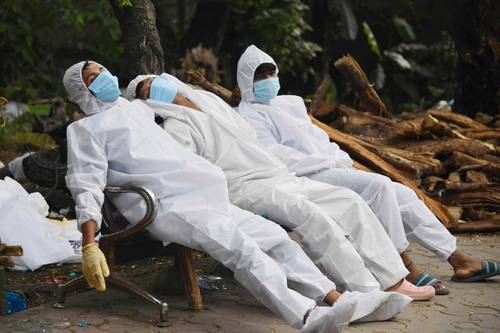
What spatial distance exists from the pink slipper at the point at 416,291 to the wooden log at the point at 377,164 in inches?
101

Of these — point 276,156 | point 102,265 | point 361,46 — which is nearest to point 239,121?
point 276,156

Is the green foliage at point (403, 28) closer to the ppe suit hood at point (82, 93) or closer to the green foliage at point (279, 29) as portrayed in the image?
the green foliage at point (279, 29)

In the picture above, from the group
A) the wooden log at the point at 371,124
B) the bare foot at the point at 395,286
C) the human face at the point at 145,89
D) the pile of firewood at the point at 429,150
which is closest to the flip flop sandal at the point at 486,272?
the bare foot at the point at 395,286

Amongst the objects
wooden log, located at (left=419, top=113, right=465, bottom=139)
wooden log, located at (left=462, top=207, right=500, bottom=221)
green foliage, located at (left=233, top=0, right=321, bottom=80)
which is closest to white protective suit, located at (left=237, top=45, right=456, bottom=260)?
wooden log, located at (left=462, top=207, right=500, bottom=221)

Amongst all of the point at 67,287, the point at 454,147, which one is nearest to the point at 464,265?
the point at 67,287

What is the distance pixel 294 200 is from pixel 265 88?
3.88 feet

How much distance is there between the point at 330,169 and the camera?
6469 millimetres

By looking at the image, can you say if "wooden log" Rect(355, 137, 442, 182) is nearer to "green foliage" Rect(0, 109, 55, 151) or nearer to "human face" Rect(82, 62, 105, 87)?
"green foliage" Rect(0, 109, 55, 151)

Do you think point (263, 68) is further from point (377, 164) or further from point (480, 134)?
point (480, 134)

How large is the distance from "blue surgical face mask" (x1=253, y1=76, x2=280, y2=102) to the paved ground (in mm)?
1352

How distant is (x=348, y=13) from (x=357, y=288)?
1095cm

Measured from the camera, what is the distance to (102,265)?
4.73m

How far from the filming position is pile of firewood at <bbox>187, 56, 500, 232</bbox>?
855cm

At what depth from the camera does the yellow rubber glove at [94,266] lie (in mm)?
4699
